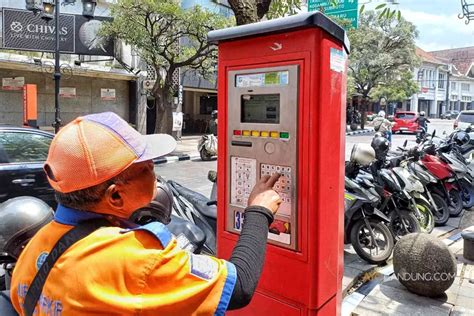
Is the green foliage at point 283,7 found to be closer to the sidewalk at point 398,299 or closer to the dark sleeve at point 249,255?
the sidewalk at point 398,299

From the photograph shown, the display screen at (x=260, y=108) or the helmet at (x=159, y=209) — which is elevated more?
the display screen at (x=260, y=108)

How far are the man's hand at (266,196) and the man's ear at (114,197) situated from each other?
57 cm

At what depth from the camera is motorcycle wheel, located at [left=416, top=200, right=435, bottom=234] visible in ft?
17.3

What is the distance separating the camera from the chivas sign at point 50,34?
37.7ft

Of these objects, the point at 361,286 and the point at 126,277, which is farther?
the point at 361,286

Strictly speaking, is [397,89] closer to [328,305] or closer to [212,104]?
[212,104]

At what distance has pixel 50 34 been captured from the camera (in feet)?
39.1

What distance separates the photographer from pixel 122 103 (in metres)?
16.2

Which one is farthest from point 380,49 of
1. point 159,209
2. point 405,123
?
point 159,209

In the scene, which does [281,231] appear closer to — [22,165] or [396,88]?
[22,165]

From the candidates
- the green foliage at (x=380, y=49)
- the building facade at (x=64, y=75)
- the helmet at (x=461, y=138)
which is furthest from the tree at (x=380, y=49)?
the helmet at (x=461, y=138)

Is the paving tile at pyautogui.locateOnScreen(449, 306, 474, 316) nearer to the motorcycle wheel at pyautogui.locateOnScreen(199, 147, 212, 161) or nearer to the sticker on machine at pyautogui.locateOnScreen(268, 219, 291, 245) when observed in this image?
→ the sticker on machine at pyautogui.locateOnScreen(268, 219, 291, 245)

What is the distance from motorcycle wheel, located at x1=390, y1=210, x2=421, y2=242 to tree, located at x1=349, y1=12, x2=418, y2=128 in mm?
23181

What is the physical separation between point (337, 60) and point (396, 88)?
32068mm
